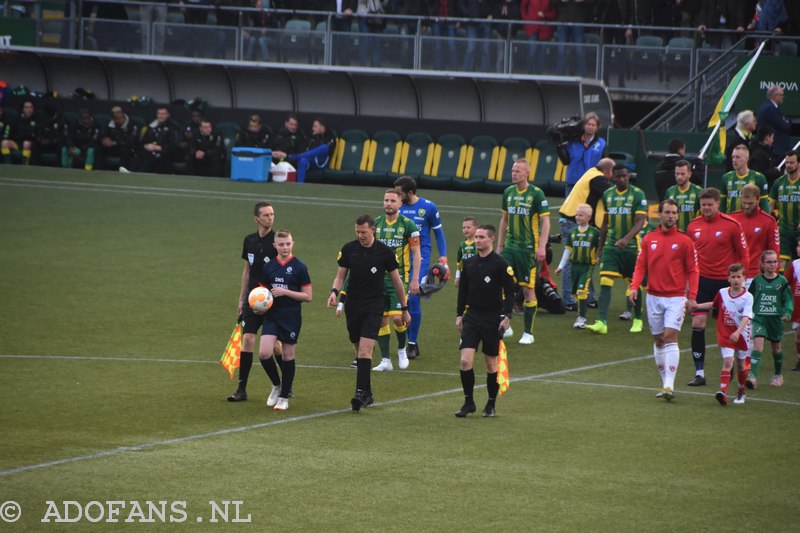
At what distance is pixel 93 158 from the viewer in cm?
3300

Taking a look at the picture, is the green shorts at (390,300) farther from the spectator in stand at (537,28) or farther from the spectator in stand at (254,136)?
the spectator in stand at (254,136)

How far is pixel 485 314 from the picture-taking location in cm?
1227

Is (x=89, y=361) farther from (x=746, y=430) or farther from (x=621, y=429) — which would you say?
(x=746, y=430)

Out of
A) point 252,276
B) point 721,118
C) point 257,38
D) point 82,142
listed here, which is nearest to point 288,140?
point 257,38

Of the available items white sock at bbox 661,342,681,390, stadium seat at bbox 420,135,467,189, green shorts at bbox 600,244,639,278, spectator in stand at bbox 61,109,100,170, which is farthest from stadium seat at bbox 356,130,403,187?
white sock at bbox 661,342,681,390

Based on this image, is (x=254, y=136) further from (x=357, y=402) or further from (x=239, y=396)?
(x=357, y=402)

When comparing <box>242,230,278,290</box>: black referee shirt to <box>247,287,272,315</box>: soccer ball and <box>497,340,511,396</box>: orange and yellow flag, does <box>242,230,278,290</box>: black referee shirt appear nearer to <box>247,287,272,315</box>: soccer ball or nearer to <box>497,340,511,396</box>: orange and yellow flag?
<box>247,287,272,315</box>: soccer ball

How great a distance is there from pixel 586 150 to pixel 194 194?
36.0 feet

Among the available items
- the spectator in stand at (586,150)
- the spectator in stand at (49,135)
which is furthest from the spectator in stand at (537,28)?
the spectator in stand at (49,135)

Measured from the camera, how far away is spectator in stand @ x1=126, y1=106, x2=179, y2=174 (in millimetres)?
32781

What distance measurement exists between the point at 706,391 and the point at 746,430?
6.52 ft

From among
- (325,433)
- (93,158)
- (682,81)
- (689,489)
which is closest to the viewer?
(689,489)

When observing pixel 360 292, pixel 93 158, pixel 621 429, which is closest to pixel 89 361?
pixel 360 292

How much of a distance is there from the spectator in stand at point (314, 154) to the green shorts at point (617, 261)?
1602 cm
